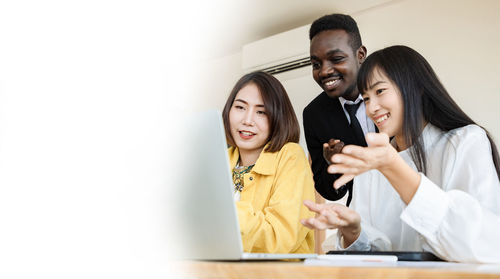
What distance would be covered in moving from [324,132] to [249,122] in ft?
2.88

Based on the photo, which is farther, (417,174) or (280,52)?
(280,52)

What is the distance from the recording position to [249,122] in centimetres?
145

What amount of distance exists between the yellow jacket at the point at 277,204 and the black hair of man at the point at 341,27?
111 centimetres

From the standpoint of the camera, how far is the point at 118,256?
688 mm

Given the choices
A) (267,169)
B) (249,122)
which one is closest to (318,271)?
(267,169)

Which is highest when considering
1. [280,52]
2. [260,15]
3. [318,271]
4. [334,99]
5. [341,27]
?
[260,15]

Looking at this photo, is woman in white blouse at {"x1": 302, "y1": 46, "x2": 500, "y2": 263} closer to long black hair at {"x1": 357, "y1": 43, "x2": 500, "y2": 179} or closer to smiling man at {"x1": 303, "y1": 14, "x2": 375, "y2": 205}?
long black hair at {"x1": 357, "y1": 43, "x2": 500, "y2": 179}

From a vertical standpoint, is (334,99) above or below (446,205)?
above

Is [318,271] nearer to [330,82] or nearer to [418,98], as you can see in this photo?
[418,98]

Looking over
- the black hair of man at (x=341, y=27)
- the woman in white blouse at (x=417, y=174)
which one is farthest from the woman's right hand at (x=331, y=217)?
the black hair of man at (x=341, y=27)

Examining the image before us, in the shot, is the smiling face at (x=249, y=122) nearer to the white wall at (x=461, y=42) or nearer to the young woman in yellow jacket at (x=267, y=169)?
the young woman in yellow jacket at (x=267, y=169)

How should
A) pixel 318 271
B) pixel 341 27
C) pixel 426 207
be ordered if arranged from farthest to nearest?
1. pixel 341 27
2. pixel 426 207
3. pixel 318 271

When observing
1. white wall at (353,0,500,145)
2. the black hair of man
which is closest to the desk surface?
the black hair of man

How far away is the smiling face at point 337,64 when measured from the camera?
221cm
